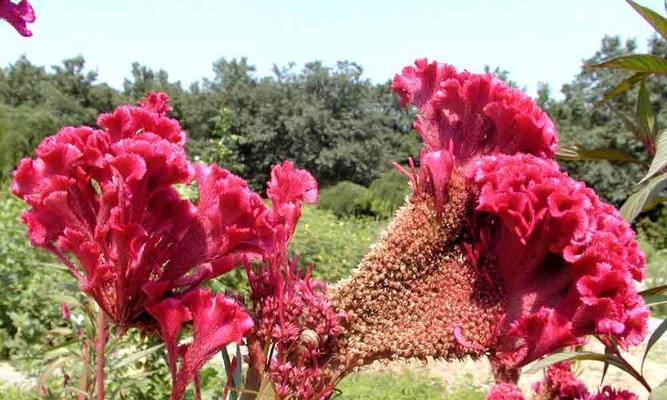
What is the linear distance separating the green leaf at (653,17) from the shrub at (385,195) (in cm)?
1524

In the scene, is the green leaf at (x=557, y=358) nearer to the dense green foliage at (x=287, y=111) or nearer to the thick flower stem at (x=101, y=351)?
the thick flower stem at (x=101, y=351)

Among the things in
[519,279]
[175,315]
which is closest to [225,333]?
[175,315]

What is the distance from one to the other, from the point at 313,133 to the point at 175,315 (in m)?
32.7

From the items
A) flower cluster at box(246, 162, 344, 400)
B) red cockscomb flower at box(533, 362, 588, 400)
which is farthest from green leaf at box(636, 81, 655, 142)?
flower cluster at box(246, 162, 344, 400)

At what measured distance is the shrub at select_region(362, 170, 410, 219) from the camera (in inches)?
699

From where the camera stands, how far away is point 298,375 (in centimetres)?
76

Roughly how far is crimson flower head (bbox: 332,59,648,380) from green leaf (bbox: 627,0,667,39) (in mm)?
676

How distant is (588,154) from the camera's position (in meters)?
1.64

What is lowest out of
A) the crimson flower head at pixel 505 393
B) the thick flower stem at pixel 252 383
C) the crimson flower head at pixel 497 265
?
the crimson flower head at pixel 505 393

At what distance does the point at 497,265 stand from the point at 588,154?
91 cm

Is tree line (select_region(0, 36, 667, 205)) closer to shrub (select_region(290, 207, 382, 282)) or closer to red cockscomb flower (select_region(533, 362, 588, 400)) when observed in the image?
shrub (select_region(290, 207, 382, 282))

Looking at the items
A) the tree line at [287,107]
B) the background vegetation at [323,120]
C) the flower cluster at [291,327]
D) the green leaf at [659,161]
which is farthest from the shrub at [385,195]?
the flower cluster at [291,327]

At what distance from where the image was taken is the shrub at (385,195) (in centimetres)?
1775

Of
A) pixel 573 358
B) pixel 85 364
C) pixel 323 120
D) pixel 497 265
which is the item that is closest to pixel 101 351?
pixel 85 364
